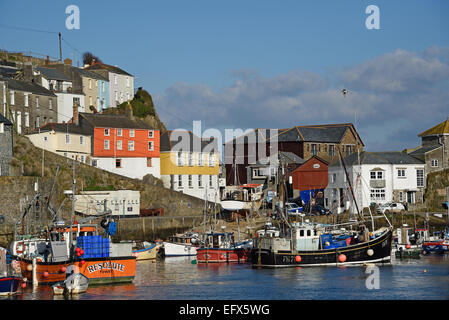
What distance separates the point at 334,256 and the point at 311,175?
3040 cm

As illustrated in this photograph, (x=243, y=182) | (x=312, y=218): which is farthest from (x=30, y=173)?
(x=243, y=182)

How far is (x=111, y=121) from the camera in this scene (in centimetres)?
7338

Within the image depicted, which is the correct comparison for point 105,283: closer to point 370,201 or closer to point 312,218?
point 312,218

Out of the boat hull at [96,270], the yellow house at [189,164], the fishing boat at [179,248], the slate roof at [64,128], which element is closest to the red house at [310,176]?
the yellow house at [189,164]

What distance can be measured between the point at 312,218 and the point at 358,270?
67.4ft

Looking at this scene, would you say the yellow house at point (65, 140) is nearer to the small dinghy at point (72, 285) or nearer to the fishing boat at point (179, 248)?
the fishing boat at point (179, 248)

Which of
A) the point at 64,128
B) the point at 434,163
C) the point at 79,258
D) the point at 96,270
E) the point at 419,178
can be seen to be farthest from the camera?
the point at 434,163

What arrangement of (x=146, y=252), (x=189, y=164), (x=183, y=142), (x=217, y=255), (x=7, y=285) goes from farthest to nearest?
(x=183, y=142)
(x=189, y=164)
(x=146, y=252)
(x=217, y=255)
(x=7, y=285)

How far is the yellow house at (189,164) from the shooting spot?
74.3 metres

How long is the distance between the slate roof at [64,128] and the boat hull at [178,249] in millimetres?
18348

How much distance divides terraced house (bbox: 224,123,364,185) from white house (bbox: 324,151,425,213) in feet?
49.2

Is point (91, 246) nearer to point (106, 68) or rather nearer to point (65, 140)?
point (65, 140)

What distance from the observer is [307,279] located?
3828 cm

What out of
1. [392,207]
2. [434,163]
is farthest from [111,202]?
[434,163]
